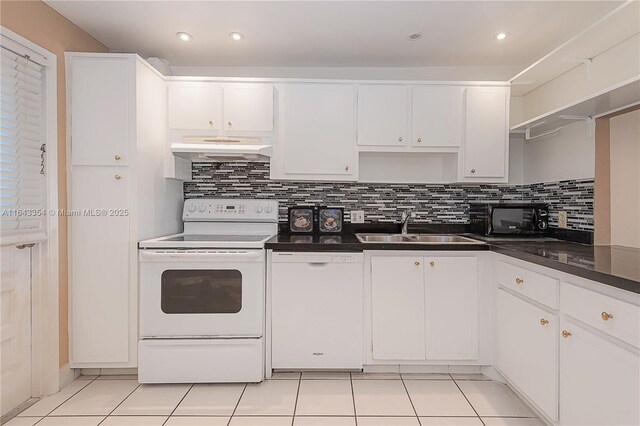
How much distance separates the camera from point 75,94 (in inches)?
82.0

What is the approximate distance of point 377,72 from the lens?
280 centimetres

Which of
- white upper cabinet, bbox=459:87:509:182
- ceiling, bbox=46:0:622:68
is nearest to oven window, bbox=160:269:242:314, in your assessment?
ceiling, bbox=46:0:622:68

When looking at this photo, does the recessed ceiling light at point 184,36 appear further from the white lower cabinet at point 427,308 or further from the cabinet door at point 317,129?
the white lower cabinet at point 427,308

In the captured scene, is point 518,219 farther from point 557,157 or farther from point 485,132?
point 485,132

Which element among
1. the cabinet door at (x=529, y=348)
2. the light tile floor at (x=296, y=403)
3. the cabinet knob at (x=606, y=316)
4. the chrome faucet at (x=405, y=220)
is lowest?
the light tile floor at (x=296, y=403)

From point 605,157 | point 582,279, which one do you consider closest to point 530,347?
point 582,279

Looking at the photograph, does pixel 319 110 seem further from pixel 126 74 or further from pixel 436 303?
pixel 436 303

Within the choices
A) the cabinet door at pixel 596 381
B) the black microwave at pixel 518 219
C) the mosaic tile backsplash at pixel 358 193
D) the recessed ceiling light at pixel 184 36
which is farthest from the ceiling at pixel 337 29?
the cabinet door at pixel 596 381

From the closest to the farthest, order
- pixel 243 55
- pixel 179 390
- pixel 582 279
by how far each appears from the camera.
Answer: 1. pixel 582 279
2. pixel 179 390
3. pixel 243 55

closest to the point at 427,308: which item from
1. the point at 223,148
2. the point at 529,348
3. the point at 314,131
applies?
the point at 529,348

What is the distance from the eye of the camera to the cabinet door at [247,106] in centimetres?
247

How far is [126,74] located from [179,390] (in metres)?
1.99

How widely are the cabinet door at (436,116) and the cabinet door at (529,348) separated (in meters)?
1.14

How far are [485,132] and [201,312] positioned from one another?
236 cm
